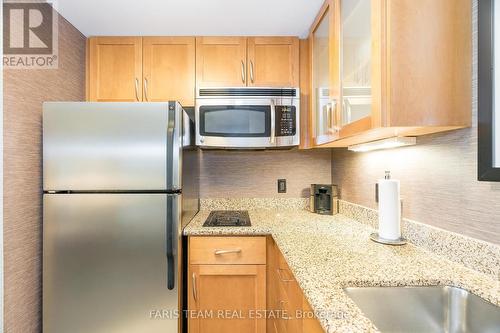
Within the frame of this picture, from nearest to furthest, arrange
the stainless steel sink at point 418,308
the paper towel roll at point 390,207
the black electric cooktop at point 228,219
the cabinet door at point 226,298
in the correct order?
the stainless steel sink at point 418,308
the paper towel roll at point 390,207
the cabinet door at point 226,298
the black electric cooktop at point 228,219

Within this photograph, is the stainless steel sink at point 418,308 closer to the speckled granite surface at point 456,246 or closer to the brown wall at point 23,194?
the speckled granite surface at point 456,246

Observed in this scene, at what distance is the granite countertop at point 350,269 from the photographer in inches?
26.2

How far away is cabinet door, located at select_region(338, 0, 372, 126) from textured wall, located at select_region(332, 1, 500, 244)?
0.35m

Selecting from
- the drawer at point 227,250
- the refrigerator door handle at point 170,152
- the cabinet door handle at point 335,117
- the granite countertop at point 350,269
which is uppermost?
the cabinet door handle at point 335,117

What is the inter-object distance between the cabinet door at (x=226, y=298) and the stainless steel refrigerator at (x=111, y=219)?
0.16 metres

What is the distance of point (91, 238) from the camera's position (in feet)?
4.55

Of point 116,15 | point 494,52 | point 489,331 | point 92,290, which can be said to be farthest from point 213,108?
point 489,331

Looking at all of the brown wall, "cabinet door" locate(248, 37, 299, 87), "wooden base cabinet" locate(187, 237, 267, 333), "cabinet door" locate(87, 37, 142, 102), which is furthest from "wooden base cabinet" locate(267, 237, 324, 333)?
"cabinet door" locate(87, 37, 142, 102)

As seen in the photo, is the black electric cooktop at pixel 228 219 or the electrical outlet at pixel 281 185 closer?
the black electric cooktop at pixel 228 219

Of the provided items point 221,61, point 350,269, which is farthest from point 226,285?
point 221,61

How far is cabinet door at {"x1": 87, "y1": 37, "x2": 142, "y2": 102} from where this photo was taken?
1.85 meters

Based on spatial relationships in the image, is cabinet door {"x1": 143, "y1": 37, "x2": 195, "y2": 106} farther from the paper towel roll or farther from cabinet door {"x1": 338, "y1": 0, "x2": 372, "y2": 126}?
the paper towel roll

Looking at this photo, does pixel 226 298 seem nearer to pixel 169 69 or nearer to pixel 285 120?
pixel 285 120

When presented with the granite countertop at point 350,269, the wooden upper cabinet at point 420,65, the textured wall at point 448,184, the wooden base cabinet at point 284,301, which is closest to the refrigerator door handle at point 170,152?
the granite countertop at point 350,269
